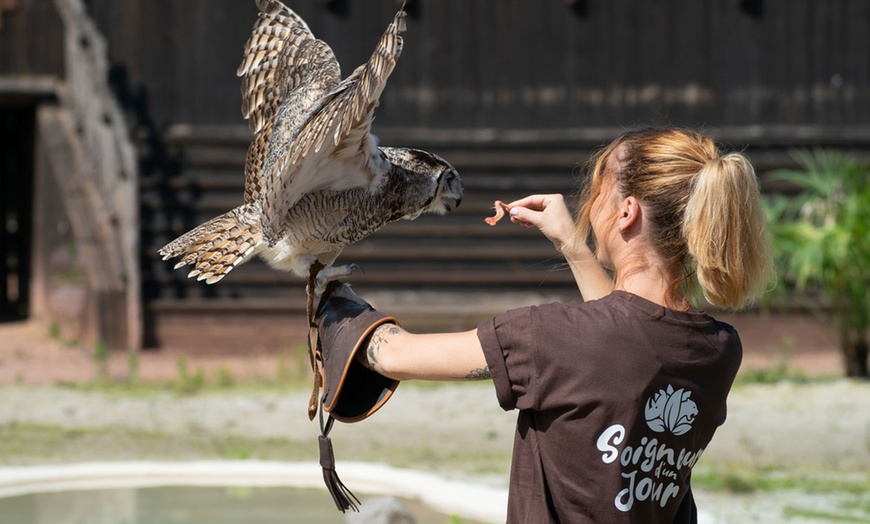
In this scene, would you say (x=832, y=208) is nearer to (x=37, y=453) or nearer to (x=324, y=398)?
(x=37, y=453)

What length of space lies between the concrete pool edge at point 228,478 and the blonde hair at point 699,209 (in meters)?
2.81

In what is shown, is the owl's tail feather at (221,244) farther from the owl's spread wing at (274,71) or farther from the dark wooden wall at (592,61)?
the dark wooden wall at (592,61)

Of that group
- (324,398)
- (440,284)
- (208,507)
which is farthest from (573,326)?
(440,284)

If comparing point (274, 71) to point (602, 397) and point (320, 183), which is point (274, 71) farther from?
point (602, 397)

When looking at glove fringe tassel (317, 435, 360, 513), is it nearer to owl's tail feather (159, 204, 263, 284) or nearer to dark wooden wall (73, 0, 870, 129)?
owl's tail feather (159, 204, 263, 284)

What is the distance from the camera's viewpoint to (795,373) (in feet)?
29.6

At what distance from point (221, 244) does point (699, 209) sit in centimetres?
163

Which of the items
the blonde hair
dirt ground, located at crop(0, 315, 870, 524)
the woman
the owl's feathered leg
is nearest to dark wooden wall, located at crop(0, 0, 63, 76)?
dirt ground, located at crop(0, 315, 870, 524)

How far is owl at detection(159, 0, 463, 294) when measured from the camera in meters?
2.59

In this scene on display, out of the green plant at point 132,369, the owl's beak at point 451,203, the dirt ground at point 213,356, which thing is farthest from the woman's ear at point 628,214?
the dirt ground at point 213,356

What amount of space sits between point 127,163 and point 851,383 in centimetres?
674

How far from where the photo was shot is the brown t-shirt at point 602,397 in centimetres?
185

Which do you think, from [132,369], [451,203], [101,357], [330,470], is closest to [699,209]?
[330,470]

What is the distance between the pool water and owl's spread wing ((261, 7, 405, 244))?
6.55 ft
